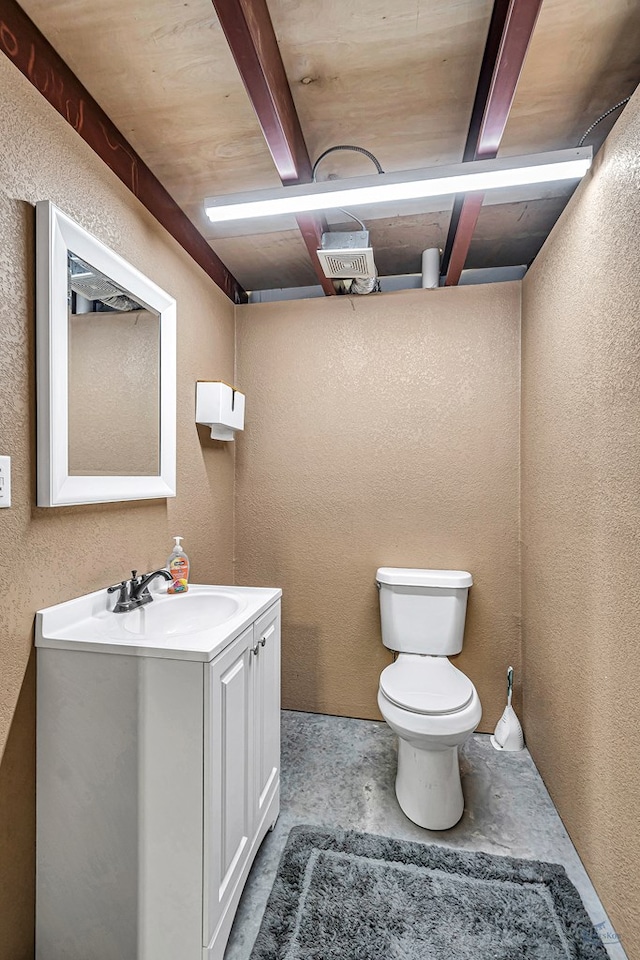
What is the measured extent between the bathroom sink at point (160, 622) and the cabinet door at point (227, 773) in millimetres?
61

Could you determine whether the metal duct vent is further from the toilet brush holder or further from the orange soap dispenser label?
the toilet brush holder

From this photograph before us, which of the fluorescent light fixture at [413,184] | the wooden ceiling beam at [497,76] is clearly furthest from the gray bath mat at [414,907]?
the wooden ceiling beam at [497,76]

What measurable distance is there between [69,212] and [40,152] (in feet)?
0.48

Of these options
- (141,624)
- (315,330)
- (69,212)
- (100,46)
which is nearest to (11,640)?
(141,624)

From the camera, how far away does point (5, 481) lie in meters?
1.12

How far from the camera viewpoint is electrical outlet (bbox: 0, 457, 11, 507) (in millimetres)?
1113

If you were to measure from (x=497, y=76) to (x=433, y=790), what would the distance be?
90.9 inches

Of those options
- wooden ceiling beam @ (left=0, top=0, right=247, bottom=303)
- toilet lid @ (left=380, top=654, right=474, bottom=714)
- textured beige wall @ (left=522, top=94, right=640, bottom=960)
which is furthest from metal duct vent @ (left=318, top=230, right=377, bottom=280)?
toilet lid @ (left=380, top=654, right=474, bottom=714)

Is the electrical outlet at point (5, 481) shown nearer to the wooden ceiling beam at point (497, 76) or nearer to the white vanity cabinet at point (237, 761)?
the white vanity cabinet at point (237, 761)

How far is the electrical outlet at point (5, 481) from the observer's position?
1113 millimetres

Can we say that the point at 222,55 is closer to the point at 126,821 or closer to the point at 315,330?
the point at 315,330

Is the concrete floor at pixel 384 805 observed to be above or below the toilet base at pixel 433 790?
below

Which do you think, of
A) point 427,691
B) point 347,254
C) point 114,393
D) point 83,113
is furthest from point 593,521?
point 83,113

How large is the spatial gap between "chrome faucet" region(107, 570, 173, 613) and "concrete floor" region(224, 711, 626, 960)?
38.2 inches
